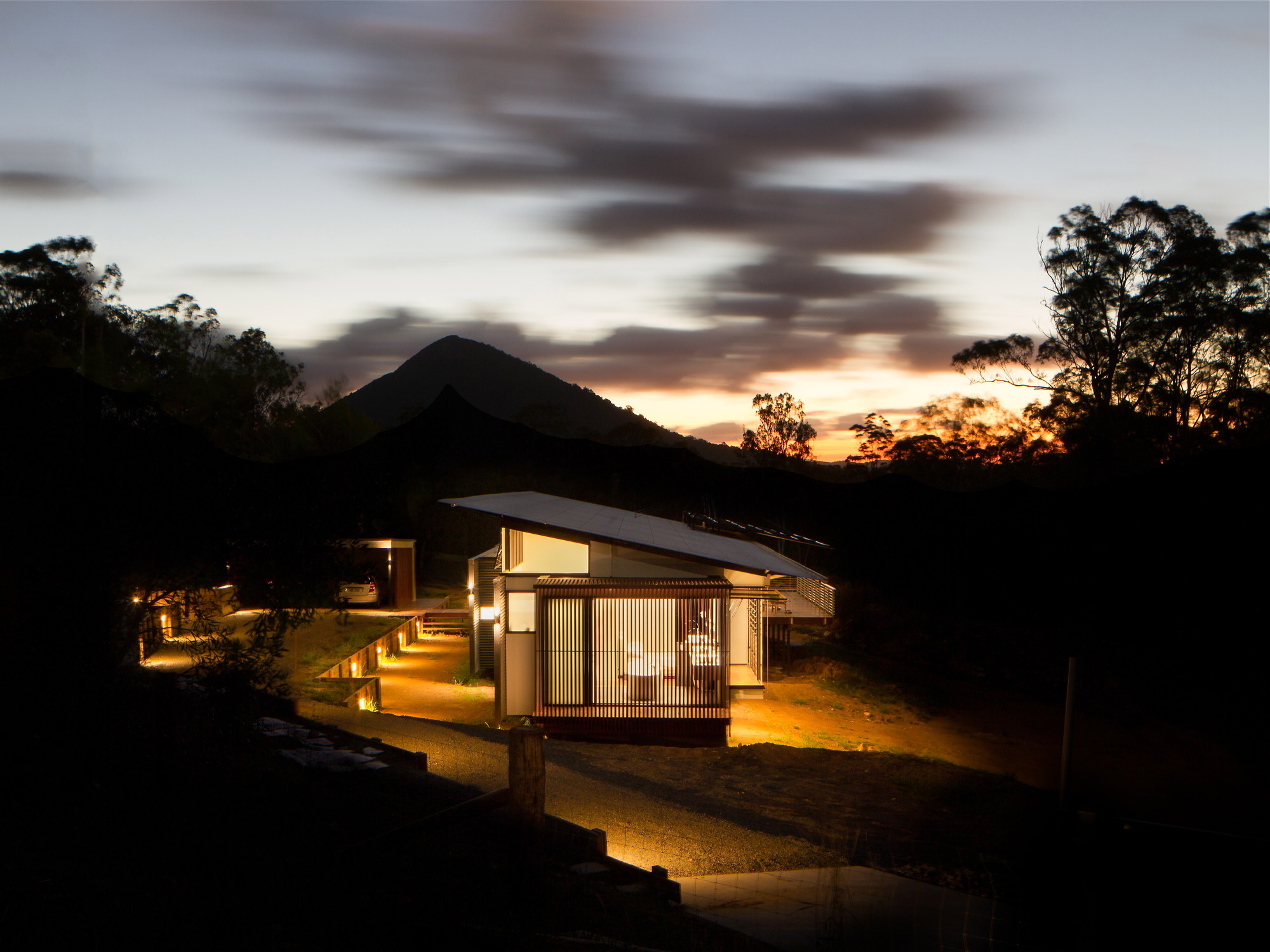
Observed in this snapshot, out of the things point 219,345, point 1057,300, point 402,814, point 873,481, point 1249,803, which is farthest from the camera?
point 873,481

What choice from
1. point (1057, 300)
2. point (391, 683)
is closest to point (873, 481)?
point (1057, 300)

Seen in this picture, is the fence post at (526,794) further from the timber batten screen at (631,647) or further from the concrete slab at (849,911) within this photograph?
the timber batten screen at (631,647)

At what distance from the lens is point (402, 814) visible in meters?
6.54

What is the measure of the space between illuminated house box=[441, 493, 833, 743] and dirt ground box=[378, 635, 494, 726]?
140 cm

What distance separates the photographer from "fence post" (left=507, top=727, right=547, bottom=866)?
4.66 m

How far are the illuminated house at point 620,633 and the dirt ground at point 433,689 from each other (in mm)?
1403

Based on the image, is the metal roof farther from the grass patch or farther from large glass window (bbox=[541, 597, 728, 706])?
the grass patch

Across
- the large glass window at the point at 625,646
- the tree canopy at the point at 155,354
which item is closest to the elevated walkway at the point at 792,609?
the large glass window at the point at 625,646

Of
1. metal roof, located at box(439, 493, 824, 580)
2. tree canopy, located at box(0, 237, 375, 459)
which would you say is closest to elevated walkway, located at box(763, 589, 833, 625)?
metal roof, located at box(439, 493, 824, 580)

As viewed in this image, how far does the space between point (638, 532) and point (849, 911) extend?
9.78 metres

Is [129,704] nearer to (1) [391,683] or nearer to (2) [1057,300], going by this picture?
(1) [391,683]

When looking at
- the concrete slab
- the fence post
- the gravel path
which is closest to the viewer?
the fence post

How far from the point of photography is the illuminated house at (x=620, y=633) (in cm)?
1302

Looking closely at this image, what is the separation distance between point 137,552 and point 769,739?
30.8 feet
